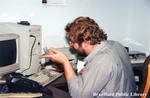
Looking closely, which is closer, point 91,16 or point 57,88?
point 57,88

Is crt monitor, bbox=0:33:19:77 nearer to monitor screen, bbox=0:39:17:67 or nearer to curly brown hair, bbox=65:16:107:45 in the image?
monitor screen, bbox=0:39:17:67

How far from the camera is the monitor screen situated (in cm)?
193

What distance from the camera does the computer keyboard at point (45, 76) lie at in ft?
6.47

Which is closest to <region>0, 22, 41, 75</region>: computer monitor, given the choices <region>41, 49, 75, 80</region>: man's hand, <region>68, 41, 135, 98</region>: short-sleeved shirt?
<region>41, 49, 75, 80</region>: man's hand

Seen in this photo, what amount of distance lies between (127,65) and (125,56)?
69mm

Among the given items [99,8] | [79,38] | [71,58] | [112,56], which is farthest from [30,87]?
[99,8]

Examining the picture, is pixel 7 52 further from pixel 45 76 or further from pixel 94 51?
pixel 94 51

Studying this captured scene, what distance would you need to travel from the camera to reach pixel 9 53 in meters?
1.99

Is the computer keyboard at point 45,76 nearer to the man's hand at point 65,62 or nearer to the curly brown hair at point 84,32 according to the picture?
the man's hand at point 65,62

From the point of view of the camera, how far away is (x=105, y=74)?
143 cm

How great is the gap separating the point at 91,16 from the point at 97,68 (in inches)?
55.4

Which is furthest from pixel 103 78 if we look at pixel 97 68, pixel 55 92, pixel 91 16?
pixel 91 16

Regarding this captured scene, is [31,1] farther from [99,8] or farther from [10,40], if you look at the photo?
[99,8]

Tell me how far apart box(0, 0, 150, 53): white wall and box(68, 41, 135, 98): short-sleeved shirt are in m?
1.04
